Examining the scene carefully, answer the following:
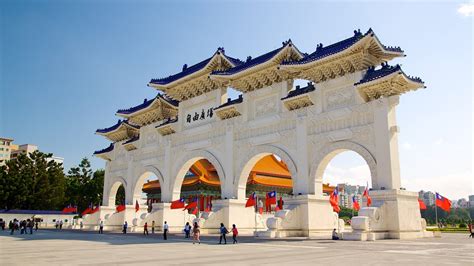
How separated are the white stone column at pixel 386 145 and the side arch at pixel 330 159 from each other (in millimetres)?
307

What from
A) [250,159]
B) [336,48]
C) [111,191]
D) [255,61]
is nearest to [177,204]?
[250,159]

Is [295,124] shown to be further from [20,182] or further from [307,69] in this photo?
[20,182]

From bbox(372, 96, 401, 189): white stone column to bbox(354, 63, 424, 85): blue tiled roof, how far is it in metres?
1.17

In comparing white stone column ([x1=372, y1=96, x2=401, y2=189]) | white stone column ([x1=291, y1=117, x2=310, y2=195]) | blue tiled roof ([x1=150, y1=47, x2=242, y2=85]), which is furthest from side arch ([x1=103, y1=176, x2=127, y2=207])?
white stone column ([x1=372, y1=96, x2=401, y2=189])

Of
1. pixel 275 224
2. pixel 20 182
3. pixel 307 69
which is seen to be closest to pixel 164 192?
pixel 275 224

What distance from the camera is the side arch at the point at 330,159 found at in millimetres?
19156

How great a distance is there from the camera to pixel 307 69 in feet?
71.6

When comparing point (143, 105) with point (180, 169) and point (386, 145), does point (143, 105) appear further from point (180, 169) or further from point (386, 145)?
point (386, 145)

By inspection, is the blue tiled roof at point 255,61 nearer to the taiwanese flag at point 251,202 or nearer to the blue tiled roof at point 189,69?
the blue tiled roof at point 189,69

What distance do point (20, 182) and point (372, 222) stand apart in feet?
154

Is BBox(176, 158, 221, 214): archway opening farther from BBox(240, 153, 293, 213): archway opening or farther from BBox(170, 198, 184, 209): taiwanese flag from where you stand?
BBox(170, 198, 184, 209): taiwanese flag

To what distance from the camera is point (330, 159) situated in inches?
847

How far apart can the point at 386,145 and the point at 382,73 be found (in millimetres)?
3480

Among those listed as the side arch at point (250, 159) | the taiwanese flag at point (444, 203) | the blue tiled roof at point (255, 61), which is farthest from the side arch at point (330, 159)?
the blue tiled roof at point (255, 61)
